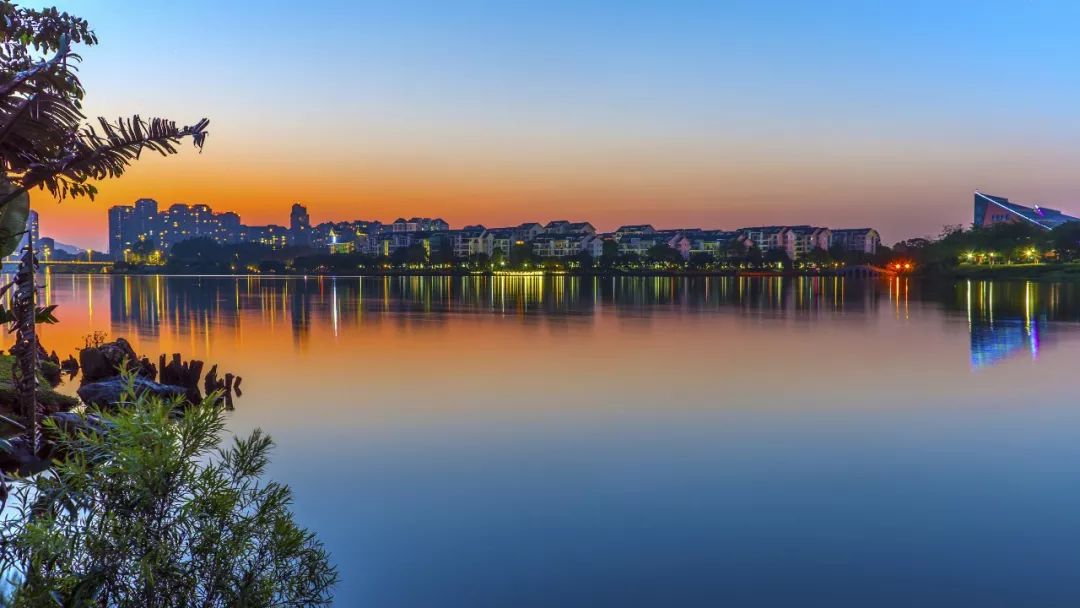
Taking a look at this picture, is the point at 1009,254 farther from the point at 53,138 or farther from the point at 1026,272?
the point at 53,138

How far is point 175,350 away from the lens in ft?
98.2

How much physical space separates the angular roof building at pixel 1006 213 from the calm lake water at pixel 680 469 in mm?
152715

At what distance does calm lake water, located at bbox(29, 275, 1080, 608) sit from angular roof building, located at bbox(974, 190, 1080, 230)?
153 metres

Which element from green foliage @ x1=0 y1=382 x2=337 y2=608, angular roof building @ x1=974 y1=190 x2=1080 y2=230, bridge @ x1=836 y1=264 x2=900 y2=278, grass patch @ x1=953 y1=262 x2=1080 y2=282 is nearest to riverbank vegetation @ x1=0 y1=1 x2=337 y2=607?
green foliage @ x1=0 y1=382 x2=337 y2=608

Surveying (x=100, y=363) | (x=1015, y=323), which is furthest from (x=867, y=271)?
(x=100, y=363)

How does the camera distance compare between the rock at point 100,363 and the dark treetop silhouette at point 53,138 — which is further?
the rock at point 100,363

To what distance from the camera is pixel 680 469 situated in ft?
41.4

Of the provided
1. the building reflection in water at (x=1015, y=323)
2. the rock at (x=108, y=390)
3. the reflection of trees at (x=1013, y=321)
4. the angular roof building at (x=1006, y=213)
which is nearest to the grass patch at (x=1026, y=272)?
the angular roof building at (x=1006, y=213)

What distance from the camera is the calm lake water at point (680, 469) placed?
847 centimetres

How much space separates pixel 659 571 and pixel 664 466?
4.26 meters

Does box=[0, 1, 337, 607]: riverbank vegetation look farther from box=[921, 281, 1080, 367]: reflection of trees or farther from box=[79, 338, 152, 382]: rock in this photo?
box=[921, 281, 1080, 367]: reflection of trees

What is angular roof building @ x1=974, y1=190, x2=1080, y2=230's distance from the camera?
15988 centimetres

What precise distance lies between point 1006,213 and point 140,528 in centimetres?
19851

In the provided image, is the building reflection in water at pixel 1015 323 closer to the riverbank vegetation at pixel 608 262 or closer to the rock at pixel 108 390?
the rock at pixel 108 390
